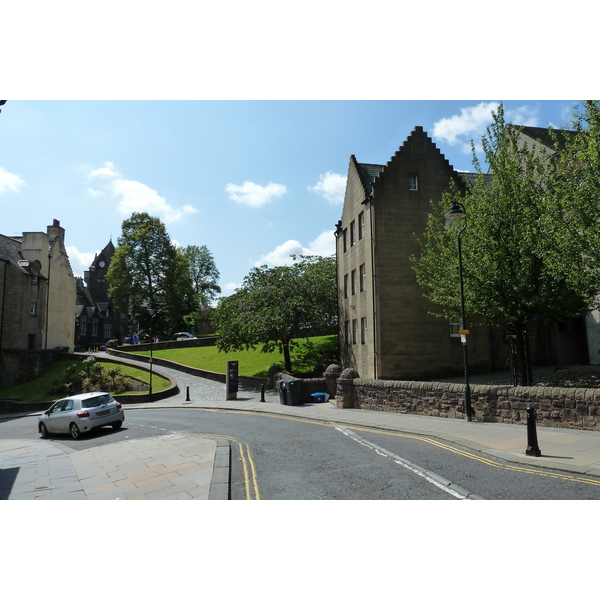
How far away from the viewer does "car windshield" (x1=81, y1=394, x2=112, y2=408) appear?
683 inches

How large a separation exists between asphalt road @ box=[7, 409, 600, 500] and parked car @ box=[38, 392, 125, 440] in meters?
1.68

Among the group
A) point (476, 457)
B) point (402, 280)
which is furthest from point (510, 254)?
point (476, 457)

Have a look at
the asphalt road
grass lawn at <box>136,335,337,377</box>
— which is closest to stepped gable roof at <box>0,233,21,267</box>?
grass lawn at <box>136,335,337,377</box>

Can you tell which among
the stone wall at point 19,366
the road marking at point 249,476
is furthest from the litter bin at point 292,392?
the stone wall at point 19,366

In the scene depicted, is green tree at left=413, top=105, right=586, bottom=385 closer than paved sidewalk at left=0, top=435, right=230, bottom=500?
No

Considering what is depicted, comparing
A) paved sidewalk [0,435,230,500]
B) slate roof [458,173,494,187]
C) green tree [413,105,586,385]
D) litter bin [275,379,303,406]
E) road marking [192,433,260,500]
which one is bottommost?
paved sidewalk [0,435,230,500]

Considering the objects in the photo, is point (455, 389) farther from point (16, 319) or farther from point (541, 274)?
point (16, 319)

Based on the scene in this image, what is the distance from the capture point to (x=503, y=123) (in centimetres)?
1900

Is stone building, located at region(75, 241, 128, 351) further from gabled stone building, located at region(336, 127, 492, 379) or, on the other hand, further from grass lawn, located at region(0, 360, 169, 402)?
gabled stone building, located at region(336, 127, 492, 379)

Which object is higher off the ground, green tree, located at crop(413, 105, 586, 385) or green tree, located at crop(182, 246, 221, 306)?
green tree, located at crop(182, 246, 221, 306)

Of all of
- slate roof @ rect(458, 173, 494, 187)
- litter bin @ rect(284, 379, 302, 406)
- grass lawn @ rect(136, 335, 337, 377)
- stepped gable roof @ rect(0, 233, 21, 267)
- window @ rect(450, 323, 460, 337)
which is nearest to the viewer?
slate roof @ rect(458, 173, 494, 187)

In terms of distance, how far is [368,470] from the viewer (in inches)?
351

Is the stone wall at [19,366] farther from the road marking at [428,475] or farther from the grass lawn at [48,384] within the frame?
the road marking at [428,475]

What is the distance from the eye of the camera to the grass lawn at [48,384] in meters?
34.3
